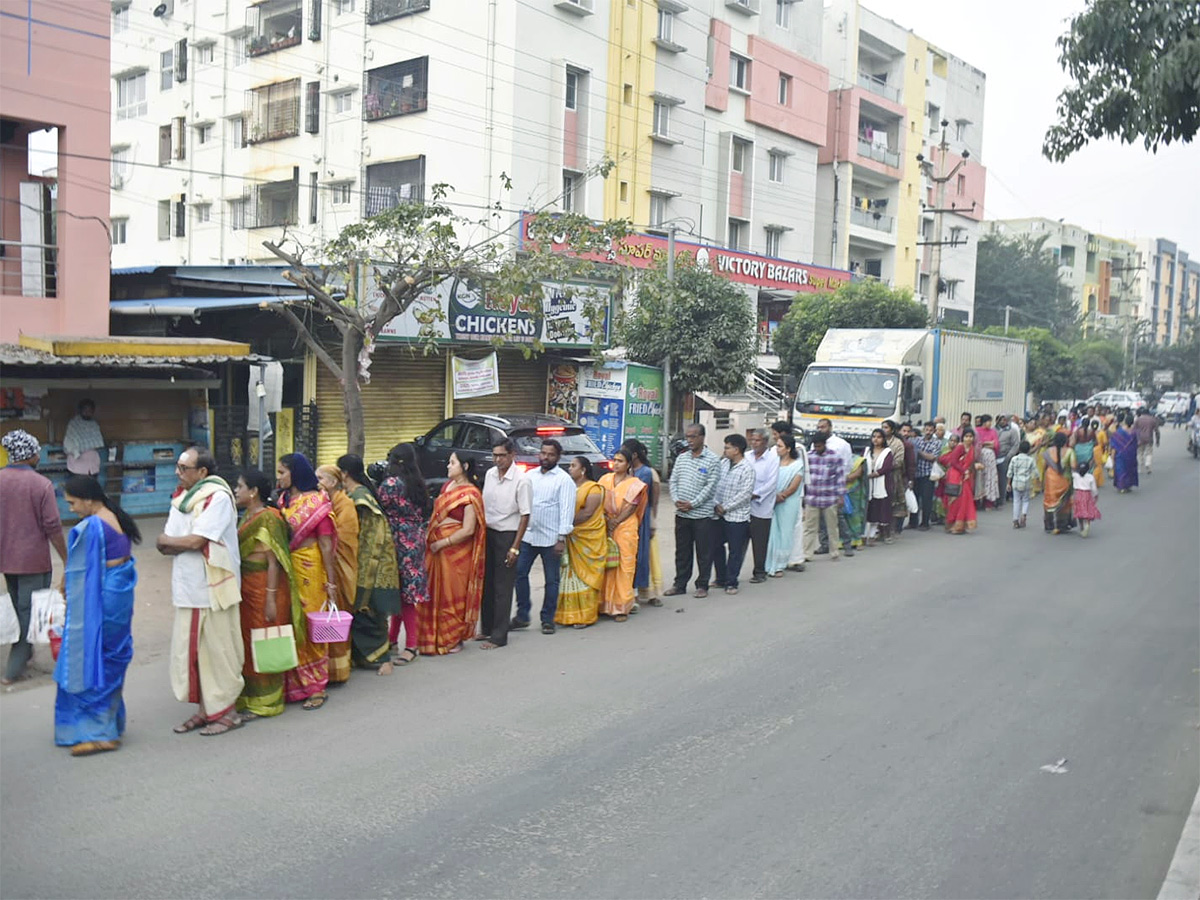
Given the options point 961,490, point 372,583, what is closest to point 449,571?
point 372,583

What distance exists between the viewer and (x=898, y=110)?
144 feet

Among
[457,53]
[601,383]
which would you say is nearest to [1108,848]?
[601,383]

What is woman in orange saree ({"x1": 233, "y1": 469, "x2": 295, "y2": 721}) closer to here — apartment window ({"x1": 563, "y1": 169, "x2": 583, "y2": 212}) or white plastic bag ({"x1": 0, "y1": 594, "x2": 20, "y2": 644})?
white plastic bag ({"x1": 0, "y1": 594, "x2": 20, "y2": 644})

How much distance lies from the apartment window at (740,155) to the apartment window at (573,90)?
790 centimetres

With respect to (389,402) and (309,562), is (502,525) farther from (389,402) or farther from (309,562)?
(389,402)

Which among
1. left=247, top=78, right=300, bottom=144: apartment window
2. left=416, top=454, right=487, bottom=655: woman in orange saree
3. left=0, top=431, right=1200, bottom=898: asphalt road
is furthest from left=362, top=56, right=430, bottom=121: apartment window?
left=0, top=431, right=1200, bottom=898: asphalt road

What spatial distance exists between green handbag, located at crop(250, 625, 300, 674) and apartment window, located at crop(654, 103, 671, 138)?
26.3 meters

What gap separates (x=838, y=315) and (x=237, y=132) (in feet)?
65.4

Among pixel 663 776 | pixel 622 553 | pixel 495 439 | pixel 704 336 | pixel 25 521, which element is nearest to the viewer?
pixel 663 776

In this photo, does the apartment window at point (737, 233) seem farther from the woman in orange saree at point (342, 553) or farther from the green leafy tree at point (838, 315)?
the woman in orange saree at point (342, 553)

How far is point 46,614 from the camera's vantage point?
617 centimetres

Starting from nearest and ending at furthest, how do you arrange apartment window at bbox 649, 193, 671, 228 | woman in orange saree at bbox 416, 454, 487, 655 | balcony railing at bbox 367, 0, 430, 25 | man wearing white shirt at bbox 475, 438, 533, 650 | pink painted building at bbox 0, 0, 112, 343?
woman in orange saree at bbox 416, 454, 487, 655, man wearing white shirt at bbox 475, 438, 533, 650, pink painted building at bbox 0, 0, 112, 343, balcony railing at bbox 367, 0, 430, 25, apartment window at bbox 649, 193, 671, 228

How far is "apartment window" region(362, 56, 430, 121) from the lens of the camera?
27219 millimetres

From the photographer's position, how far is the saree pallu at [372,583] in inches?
295
